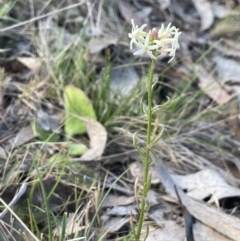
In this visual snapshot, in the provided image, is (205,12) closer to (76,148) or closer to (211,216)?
(76,148)

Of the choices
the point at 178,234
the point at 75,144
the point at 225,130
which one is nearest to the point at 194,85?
the point at 225,130

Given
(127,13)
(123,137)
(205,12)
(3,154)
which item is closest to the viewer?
(3,154)

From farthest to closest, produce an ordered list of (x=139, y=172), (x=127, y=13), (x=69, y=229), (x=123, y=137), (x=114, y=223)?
(x=127, y=13) < (x=123, y=137) < (x=139, y=172) < (x=114, y=223) < (x=69, y=229)

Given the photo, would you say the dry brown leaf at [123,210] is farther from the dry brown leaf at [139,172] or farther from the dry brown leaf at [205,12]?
the dry brown leaf at [205,12]

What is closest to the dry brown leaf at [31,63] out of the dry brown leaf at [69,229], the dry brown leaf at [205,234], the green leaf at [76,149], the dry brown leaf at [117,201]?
the green leaf at [76,149]

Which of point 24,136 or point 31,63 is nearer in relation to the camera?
point 24,136

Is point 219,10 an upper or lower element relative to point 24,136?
lower

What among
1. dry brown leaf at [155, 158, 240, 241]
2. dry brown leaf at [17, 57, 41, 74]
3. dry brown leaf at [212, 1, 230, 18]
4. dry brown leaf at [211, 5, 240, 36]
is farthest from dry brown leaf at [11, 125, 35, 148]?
dry brown leaf at [212, 1, 230, 18]

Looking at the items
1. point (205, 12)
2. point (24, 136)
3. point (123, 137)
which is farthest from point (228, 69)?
point (24, 136)
